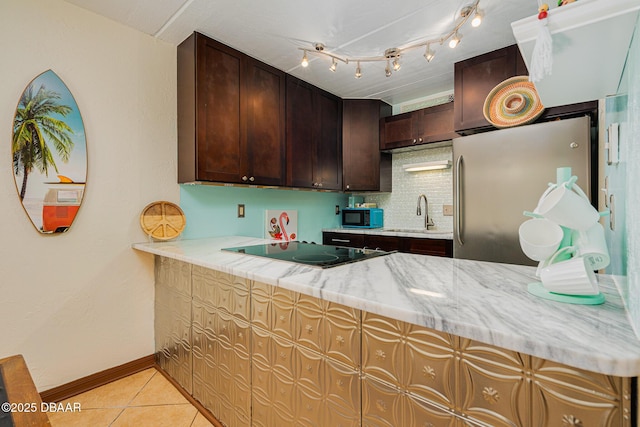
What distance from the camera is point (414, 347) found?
787 millimetres

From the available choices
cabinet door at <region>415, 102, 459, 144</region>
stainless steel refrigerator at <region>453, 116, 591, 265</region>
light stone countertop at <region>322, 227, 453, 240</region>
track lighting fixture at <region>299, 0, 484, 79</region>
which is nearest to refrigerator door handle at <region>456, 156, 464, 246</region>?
stainless steel refrigerator at <region>453, 116, 591, 265</region>

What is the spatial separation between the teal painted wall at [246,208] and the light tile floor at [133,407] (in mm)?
1057

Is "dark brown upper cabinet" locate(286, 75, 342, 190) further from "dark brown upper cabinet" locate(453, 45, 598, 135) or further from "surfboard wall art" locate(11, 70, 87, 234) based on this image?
"surfboard wall art" locate(11, 70, 87, 234)

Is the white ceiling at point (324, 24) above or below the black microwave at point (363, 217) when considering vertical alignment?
above

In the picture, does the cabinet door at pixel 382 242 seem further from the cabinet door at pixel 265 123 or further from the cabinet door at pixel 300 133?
the cabinet door at pixel 265 123

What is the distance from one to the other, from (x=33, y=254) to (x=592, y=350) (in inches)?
97.6

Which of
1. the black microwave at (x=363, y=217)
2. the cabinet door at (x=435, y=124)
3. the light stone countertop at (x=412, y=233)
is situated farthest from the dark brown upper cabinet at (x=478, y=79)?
the black microwave at (x=363, y=217)

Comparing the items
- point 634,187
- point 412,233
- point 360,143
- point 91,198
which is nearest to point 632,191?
point 634,187

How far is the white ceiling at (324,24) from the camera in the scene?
6.00 ft

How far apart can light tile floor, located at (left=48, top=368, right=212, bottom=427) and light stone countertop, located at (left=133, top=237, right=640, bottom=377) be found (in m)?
1.01

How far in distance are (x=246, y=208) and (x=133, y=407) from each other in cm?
166

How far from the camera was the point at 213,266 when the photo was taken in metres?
1.35

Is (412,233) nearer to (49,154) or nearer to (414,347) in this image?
(414,347)

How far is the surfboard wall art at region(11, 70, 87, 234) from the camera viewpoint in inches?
65.4
